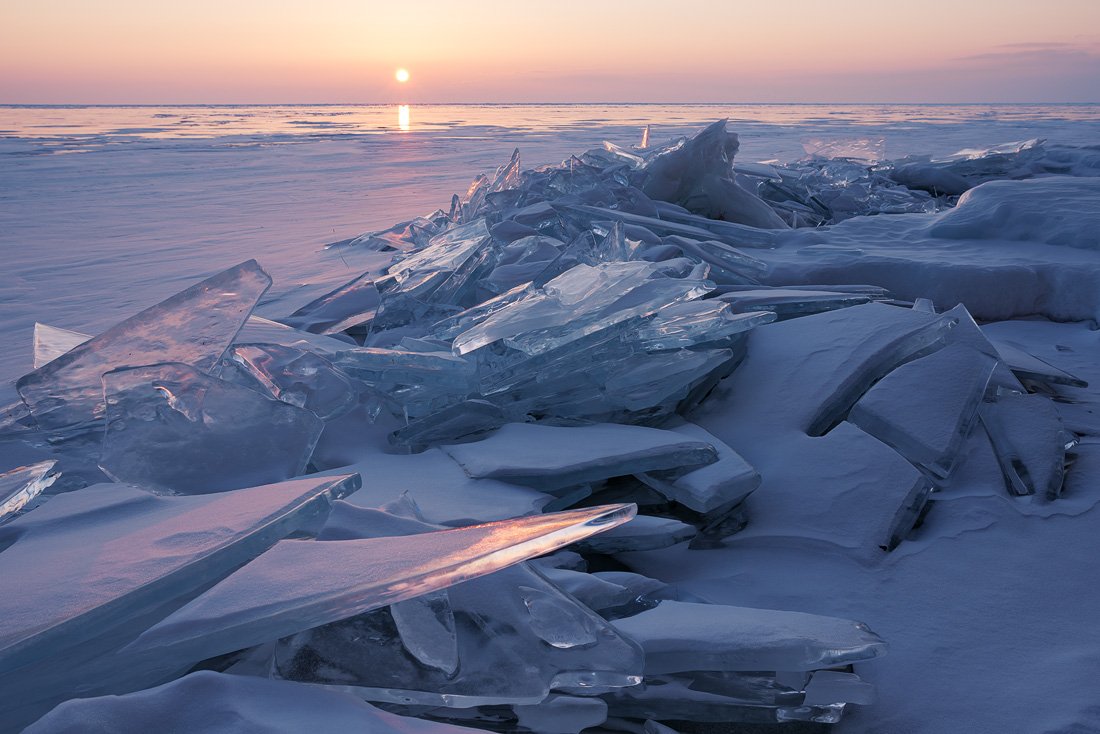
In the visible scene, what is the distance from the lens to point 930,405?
1825 millimetres

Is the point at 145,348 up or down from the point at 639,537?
up

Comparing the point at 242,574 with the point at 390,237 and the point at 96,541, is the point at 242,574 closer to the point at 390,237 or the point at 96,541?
the point at 96,541

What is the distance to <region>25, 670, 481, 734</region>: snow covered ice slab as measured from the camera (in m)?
0.79

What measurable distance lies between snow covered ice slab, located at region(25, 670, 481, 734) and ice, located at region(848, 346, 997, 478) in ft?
4.25

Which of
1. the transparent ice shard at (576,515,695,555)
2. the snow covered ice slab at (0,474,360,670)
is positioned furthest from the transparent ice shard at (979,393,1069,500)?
the snow covered ice slab at (0,474,360,670)

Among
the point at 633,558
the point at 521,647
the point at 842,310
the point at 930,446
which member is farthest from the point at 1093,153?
the point at 521,647

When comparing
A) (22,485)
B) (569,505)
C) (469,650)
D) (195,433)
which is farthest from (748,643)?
(22,485)

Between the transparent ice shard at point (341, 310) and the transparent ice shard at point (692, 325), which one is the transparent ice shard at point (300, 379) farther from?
the transparent ice shard at point (692, 325)

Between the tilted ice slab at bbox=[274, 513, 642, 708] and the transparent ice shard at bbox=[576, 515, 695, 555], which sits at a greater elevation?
the tilted ice slab at bbox=[274, 513, 642, 708]

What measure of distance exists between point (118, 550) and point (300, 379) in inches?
38.9

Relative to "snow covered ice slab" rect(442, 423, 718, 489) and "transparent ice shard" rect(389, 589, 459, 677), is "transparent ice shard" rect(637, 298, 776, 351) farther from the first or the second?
"transparent ice shard" rect(389, 589, 459, 677)

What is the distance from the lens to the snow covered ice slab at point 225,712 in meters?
0.79

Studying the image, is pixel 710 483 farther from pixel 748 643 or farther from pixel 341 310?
pixel 341 310

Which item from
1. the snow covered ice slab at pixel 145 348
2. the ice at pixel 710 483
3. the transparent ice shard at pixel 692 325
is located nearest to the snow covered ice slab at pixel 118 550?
the snow covered ice slab at pixel 145 348
